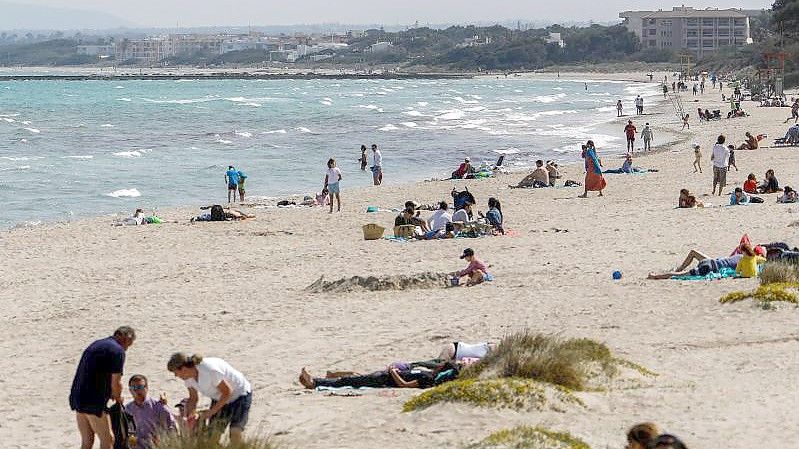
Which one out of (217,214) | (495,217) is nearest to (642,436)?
(495,217)

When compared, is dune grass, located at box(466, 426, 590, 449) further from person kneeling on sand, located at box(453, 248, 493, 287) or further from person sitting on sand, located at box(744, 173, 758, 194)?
person sitting on sand, located at box(744, 173, 758, 194)

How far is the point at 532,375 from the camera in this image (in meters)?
8.23

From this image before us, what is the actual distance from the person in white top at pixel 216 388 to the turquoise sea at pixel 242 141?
18.6 m

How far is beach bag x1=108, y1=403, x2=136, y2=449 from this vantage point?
7512 millimetres

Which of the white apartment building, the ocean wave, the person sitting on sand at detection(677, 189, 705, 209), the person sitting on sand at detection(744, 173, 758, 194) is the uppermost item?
the white apartment building

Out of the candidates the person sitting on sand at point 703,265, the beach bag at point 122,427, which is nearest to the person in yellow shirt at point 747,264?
the person sitting on sand at point 703,265

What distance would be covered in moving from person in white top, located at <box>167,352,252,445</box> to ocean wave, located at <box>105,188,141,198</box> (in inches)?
896

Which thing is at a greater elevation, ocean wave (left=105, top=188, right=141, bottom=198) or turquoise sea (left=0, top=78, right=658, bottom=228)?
turquoise sea (left=0, top=78, right=658, bottom=228)

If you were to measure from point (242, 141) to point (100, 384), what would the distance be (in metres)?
41.4

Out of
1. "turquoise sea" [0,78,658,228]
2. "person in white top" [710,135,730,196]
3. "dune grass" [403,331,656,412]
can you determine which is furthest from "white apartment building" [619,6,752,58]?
"dune grass" [403,331,656,412]

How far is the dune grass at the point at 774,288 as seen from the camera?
1102 centimetres

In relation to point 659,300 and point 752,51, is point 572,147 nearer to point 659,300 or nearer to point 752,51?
point 659,300

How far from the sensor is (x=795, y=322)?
1040cm

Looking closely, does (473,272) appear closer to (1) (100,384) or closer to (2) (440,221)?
(2) (440,221)
